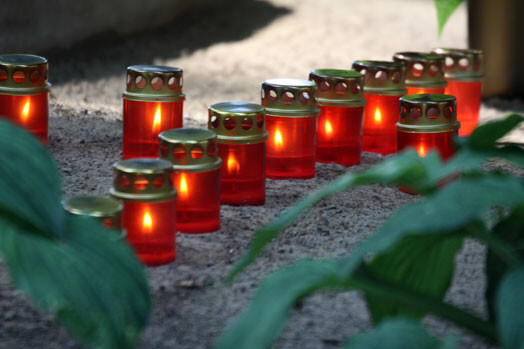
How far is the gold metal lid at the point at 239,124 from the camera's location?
1.39 m

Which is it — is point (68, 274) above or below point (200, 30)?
below

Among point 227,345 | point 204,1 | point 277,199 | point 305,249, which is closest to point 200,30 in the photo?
point 204,1

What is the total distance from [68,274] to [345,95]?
3.36 ft

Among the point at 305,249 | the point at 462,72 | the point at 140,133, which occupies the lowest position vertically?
the point at 305,249

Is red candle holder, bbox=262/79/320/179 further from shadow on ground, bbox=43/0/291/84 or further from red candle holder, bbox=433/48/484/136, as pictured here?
shadow on ground, bbox=43/0/291/84

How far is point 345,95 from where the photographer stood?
5.43ft

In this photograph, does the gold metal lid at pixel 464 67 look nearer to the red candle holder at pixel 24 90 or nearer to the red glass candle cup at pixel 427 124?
the red glass candle cup at pixel 427 124

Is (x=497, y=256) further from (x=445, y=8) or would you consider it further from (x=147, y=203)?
(x=445, y=8)

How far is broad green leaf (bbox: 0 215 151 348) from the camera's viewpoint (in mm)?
702

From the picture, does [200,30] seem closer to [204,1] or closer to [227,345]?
[204,1]


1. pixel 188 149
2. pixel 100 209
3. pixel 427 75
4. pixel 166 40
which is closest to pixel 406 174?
pixel 100 209

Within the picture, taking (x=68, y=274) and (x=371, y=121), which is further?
(x=371, y=121)

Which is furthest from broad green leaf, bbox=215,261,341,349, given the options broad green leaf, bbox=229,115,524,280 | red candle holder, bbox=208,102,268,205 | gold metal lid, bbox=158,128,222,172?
red candle holder, bbox=208,102,268,205

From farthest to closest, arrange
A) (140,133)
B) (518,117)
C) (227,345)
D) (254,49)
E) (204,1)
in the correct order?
(204,1) → (254,49) → (140,133) → (518,117) → (227,345)
